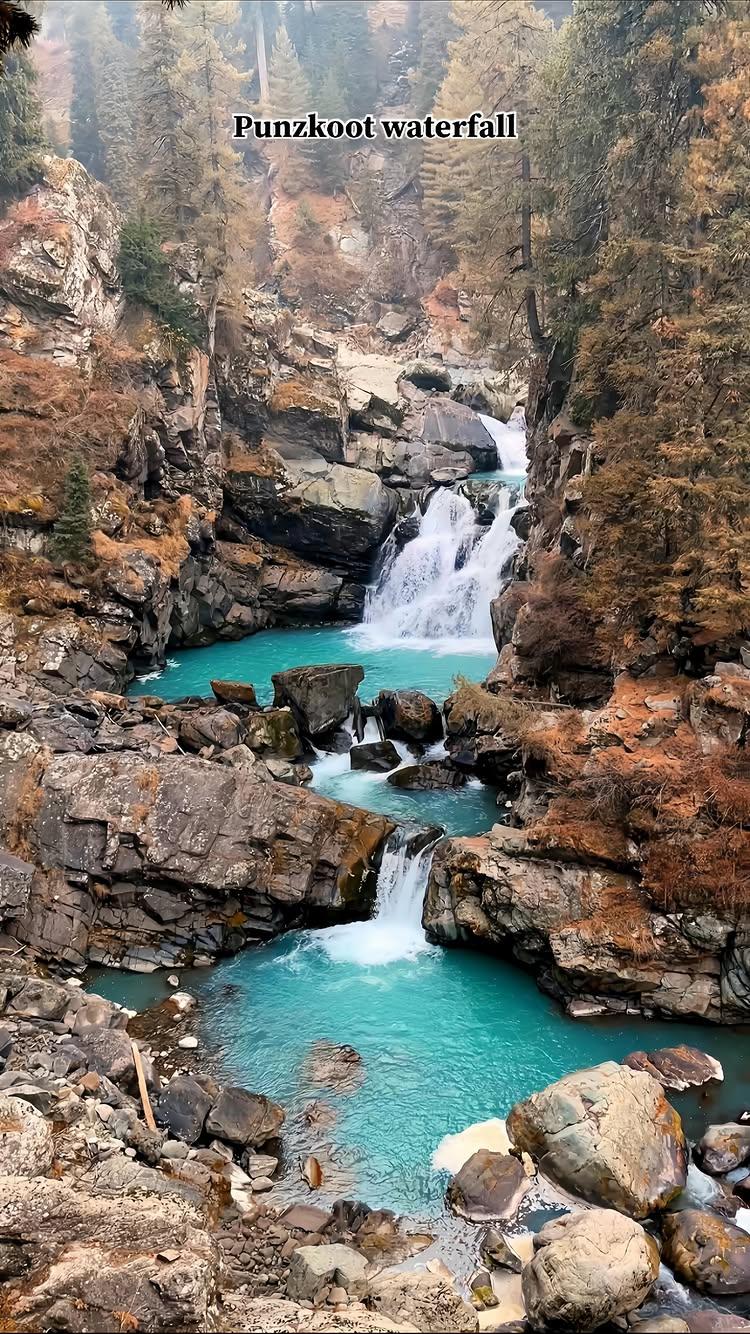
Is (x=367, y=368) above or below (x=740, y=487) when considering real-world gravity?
above

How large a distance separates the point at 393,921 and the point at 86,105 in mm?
66493

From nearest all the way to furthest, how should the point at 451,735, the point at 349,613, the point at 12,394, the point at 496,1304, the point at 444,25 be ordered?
the point at 496,1304 → the point at 451,735 → the point at 12,394 → the point at 349,613 → the point at 444,25

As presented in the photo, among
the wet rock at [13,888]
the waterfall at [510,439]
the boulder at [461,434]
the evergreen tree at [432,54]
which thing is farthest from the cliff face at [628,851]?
the evergreen tree at [432,54]

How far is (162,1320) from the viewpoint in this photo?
26.9ft

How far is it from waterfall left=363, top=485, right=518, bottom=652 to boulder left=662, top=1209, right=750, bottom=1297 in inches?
902

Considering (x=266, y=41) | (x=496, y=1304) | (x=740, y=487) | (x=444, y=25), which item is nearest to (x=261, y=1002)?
(x=496, y=1304)

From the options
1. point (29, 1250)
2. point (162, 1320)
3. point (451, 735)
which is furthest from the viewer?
point (451, 735)

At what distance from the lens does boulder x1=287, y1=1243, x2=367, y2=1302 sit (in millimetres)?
9898

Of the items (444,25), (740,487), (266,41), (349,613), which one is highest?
(266,41)

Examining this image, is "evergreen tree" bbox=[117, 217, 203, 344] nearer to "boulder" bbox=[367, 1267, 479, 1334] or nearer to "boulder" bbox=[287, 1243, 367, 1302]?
"boulder" bbox=[287, 1243, 367, 1302]

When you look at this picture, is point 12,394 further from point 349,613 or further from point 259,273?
point 259,273

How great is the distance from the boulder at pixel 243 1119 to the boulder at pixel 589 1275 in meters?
4.24

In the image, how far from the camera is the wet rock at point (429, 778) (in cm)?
2278

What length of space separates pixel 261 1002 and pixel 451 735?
997 cm
